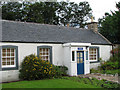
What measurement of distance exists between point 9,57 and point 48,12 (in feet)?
80.5

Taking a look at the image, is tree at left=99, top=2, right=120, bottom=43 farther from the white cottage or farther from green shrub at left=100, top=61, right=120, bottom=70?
green shrub at left=100, top=61, right=120, bottom=70

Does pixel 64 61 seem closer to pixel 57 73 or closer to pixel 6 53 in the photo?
pixel 57 73

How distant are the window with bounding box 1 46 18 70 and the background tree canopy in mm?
19733

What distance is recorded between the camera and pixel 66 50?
14.8 meters

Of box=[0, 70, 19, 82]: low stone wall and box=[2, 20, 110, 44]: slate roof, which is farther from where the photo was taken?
box=[2, 20, 110, 44]: slate roof

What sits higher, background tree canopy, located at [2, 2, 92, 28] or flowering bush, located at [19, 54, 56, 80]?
background tree canopy, located at [2, 2, 92, 28]

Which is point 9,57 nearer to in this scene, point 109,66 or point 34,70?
point 34,70

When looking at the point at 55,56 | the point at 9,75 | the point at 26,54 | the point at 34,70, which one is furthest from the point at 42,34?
the point at 9,75

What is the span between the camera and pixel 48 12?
35375mm

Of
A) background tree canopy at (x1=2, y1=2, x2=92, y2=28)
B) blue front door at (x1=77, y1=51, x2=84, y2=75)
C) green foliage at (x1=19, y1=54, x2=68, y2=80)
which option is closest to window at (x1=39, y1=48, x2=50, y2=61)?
green foliage at (x1=19, y1=54, x2=68, y2=80)

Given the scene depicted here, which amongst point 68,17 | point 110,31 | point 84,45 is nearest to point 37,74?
point 84,45

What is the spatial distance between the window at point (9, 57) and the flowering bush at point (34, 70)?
28.7 inches

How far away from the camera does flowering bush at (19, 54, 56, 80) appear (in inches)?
468

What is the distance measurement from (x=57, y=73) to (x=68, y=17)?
2733 cm
